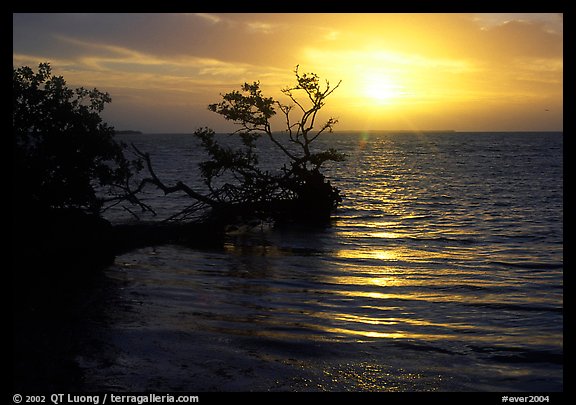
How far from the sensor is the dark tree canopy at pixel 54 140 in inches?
688

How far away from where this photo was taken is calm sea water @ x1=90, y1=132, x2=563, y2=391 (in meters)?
9.72

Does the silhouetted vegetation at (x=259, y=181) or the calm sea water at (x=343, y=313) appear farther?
the silhouetted vegetation at (x=259, y=181)

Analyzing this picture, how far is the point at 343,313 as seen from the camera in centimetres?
1345

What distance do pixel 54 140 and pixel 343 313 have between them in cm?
1083

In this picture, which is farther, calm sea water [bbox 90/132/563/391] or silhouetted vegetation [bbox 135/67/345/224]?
silhouetted vegetation [bbox 135/67/345/224]

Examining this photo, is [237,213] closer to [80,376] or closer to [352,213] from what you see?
[352,213]

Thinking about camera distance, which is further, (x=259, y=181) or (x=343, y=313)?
(x=259, y=181)

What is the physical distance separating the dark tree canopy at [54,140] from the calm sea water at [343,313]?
294cm

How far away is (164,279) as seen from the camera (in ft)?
54.6

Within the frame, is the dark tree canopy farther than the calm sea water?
Yes

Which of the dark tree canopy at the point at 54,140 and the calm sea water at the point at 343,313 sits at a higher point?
the dark tree canopy at the point at 54,140

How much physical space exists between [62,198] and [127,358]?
9388 millimetres

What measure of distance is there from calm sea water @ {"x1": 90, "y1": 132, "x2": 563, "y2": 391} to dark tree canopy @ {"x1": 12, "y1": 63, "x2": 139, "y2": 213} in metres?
2.94

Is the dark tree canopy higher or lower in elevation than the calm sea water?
higher
